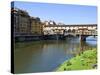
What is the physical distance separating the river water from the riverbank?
60 mm

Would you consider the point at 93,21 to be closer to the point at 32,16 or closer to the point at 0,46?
the point at 32,16

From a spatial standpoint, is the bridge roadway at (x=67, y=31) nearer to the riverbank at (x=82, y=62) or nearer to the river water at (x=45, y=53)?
the river water at (x=45, y=53)

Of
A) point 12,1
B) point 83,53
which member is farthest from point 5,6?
point 83,53

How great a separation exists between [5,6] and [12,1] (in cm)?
11

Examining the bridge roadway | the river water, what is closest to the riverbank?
the river water

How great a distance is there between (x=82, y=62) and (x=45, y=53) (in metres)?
0.60

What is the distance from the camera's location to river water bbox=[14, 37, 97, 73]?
9.34 feet

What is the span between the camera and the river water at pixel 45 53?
2848mm

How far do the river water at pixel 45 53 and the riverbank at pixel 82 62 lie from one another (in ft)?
0.20

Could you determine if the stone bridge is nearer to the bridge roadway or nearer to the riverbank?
the bridge roadway

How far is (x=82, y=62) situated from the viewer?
3.22 meters

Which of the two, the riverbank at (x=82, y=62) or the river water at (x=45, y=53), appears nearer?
the river water at (x=45, y=53)

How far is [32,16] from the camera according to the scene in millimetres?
2934

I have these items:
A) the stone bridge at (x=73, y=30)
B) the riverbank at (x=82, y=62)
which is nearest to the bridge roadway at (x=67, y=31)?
the stone bridge at (x=73, y=30)
